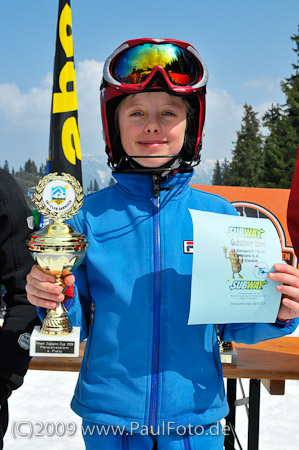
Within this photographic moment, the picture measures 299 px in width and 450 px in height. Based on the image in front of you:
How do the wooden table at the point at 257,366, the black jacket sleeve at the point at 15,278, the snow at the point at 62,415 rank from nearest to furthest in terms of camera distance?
the black jacket sleeve at the point at 15,278 → the wooden table at the point at 257,366 → the snow at the point at 62,415

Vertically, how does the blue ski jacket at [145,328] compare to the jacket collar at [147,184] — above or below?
below

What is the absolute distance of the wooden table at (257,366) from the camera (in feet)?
7.63

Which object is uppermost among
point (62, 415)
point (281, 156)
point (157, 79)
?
point (281, 156)

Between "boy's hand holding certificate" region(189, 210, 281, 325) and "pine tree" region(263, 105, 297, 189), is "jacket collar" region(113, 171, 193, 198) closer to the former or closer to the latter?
"boy's hand holding certificate" region(189, 210, 281, 325)

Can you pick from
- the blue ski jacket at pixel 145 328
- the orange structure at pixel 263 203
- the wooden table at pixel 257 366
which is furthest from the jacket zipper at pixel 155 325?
the orange structure at pixel 263 203

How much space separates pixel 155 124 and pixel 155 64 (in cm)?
27

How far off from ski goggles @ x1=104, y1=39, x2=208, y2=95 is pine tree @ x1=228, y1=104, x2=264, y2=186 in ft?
123

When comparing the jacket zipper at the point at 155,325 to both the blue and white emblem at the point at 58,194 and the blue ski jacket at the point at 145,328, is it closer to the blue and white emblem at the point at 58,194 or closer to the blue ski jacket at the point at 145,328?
the blue ski jacket at the point at 145,328

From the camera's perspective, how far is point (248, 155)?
4238 centimetres

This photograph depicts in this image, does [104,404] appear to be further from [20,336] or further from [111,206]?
[111,206]

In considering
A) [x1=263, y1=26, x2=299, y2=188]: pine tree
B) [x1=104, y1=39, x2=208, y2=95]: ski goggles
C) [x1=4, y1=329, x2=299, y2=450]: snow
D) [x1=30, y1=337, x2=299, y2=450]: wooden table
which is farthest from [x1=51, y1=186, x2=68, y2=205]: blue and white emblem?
[x1=263, y1=26, x2=299, y2=188]: pine tree

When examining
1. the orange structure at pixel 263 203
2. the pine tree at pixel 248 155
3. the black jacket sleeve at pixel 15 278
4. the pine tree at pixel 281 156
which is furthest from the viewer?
the pine tree at pixel 248 155

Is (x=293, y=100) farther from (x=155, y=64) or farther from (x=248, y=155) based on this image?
(x=155, y=64)

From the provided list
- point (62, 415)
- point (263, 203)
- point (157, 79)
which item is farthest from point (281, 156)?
point (157, 79)
